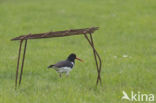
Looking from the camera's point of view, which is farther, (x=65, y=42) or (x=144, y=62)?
(x=65, y=42)

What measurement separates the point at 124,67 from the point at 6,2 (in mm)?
16257

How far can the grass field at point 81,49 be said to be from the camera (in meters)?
9.26

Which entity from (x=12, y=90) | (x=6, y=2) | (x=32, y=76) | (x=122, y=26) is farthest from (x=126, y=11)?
(x=12, y=90)

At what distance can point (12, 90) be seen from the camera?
9289 mm

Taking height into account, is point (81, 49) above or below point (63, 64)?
above

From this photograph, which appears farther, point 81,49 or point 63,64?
point 81,49

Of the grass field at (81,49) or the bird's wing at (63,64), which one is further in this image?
the bird's wing at (63,64)

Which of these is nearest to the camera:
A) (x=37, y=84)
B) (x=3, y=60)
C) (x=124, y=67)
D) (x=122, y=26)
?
(x=37, y=84)

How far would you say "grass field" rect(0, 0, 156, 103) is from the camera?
9258mm

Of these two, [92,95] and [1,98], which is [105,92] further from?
[1,98]

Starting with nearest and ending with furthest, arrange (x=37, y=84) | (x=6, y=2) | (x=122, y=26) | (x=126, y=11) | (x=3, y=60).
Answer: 1. (x=37, y=84)
2. (x=3, y=60)
3. (x=122, y=26)
4. (x=126, y=11)
5. (x=6, y=2)

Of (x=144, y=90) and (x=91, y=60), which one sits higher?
(x=91, y=60)

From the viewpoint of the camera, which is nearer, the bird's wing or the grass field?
the grass field

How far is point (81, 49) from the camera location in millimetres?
15352
